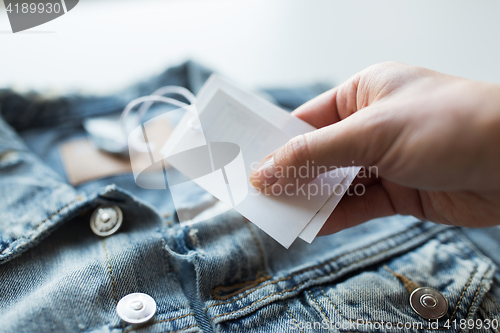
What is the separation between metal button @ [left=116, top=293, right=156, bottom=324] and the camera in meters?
0.41

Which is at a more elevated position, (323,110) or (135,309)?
(323,110)

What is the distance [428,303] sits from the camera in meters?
0.45

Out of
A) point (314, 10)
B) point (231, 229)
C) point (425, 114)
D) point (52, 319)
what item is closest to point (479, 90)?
point (425, 114)

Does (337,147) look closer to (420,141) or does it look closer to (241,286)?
(420,141)

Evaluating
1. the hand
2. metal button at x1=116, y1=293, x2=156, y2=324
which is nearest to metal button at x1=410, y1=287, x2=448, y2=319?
the hand

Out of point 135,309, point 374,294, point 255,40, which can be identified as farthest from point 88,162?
point 255,40

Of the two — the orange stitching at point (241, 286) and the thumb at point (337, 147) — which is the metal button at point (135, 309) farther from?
the thumb at point (337, 147)

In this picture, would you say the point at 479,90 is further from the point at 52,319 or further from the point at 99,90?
the point at 99,90

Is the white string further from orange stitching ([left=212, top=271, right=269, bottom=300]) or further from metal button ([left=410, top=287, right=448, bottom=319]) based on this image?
metal button ([left=410, top=287, right=448, bottom=319])

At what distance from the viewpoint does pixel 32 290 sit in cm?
43

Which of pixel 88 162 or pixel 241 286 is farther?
pixel 88 162

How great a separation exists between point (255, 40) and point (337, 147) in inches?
30.6

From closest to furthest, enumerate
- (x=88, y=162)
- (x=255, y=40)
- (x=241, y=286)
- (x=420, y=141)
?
(x=420, y=141) → (x=241, y=286) → (x=88, y=162) → (x=255, y=40)

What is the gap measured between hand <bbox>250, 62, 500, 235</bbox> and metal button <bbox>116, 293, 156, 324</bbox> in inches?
8.9
